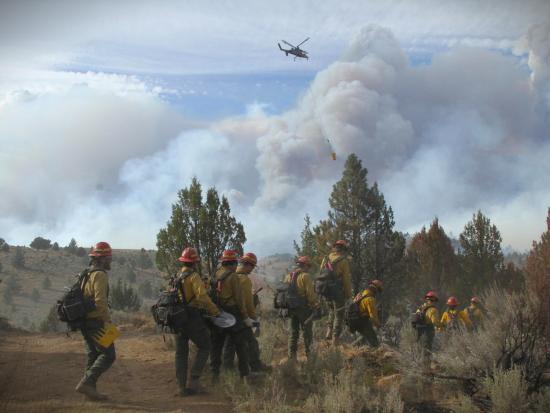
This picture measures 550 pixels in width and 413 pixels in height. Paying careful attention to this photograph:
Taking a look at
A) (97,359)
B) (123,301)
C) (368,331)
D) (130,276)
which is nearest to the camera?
(97,359)

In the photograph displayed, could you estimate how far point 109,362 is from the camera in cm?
625

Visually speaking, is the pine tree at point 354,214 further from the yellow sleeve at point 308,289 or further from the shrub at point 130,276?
the shrub at point 130,276

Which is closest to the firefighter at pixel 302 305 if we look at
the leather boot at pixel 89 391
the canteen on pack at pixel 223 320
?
the canteen on pack at pixel 223 320

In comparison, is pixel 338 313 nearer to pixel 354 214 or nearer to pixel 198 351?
pixel 198 351

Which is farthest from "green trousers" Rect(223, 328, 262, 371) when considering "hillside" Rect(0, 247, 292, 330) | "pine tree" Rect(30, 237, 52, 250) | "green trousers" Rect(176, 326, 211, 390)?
"pine tree" Rect(30, 237, 52, 250)

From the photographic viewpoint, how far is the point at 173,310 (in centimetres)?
635

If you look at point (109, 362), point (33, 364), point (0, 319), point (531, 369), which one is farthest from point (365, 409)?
point (0, 319)

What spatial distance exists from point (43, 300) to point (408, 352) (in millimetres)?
39289

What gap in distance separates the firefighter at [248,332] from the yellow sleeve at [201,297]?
678mm

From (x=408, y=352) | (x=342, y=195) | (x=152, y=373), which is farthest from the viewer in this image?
(x=342, y=195)

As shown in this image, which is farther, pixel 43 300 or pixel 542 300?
pixel 43 300

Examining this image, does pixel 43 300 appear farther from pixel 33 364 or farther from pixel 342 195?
pixel 33 364

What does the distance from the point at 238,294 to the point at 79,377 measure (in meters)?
2.83

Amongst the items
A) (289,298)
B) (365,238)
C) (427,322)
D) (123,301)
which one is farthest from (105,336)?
(123,301)
